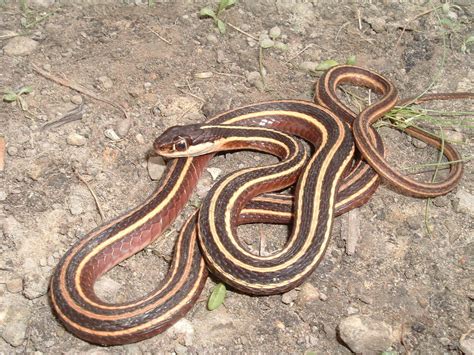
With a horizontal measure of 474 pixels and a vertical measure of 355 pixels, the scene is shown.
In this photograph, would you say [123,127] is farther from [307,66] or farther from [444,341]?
[444,341]

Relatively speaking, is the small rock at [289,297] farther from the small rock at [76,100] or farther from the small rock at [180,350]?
the small rock at [76,100]

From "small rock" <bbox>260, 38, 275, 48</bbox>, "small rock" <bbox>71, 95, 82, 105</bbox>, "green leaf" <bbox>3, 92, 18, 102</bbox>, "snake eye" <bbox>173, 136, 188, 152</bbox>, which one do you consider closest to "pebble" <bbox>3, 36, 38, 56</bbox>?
"green leaf" <bbox>3, 92, 18, 102</bbox>

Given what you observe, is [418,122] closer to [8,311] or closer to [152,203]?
[152,203]

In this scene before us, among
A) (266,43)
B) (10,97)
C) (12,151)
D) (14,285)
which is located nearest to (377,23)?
(266,43)

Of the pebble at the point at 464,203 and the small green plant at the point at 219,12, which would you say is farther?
the small green plant at the point at 219,12

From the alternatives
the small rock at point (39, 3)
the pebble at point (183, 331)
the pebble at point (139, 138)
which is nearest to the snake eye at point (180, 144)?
the pebble at point (139, 138)

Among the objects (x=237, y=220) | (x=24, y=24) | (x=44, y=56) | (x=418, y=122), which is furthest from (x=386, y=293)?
(x=24, y=24)

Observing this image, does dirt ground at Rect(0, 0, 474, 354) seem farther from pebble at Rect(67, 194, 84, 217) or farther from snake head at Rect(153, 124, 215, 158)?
snake head at Rect(153, 124, 215, 158)
